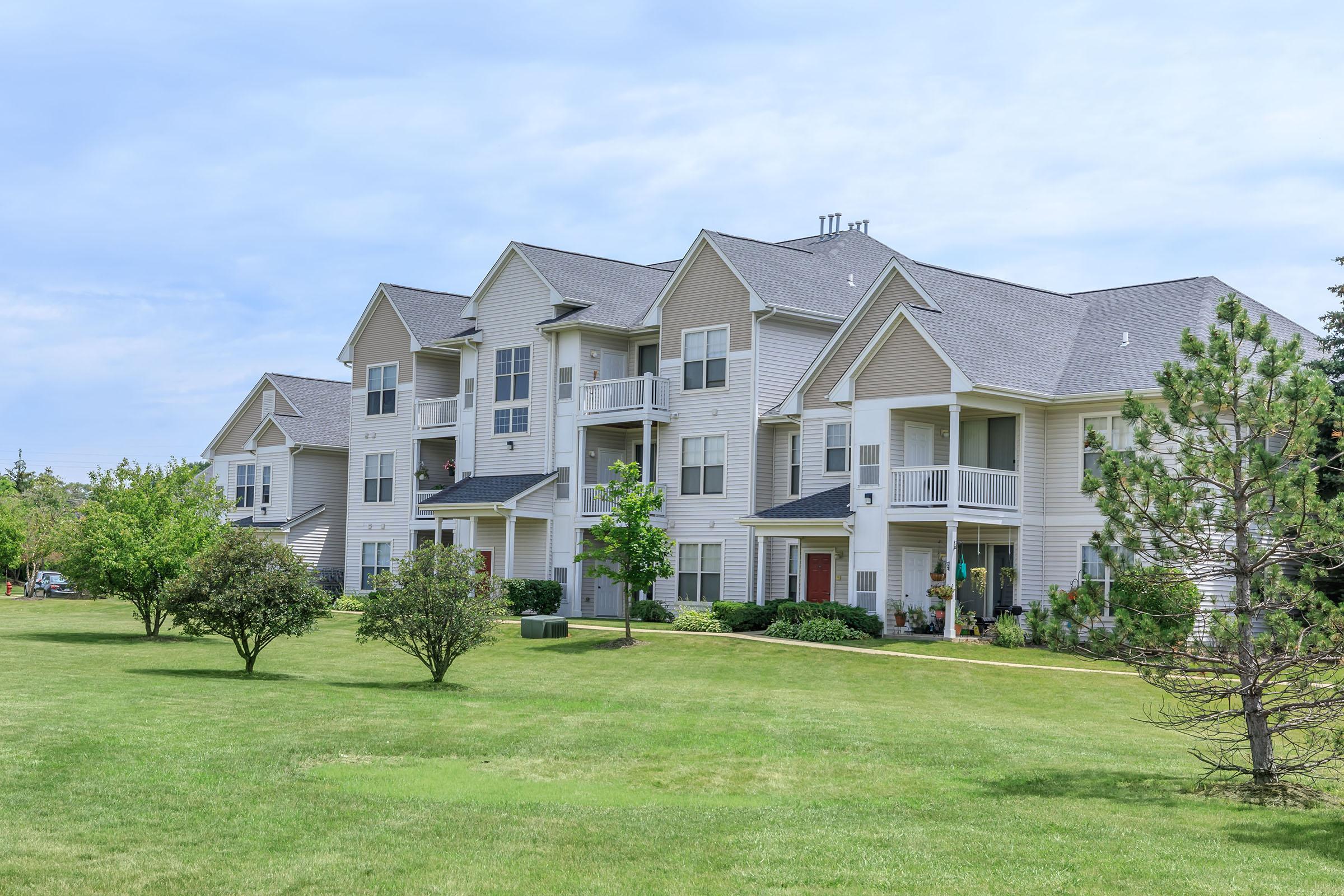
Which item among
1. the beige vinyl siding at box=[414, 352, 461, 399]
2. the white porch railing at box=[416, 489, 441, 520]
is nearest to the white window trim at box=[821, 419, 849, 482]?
the white porch railing at box=[416, 489, 441, 520]

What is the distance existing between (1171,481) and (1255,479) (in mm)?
773

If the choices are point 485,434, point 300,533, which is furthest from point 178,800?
point 300,533

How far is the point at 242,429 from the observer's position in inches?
2406

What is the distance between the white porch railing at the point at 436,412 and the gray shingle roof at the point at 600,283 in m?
6.24

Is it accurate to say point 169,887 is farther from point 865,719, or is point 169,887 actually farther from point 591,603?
point 591,603

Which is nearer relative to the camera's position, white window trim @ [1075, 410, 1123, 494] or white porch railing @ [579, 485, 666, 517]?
white window trim @ [1075, 410, 1123, 494]

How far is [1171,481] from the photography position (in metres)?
13.7

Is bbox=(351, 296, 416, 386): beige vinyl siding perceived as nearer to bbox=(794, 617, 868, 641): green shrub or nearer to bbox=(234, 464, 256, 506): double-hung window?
bbox=(234, 464, 256, 506): double-hung window

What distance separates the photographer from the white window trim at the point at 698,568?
129ft

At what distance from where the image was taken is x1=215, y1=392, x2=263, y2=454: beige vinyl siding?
6050cm

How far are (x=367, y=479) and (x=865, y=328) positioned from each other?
23.3 metres

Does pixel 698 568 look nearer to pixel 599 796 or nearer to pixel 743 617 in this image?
pixel 743 617

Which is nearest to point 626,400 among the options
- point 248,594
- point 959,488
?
point 959,488

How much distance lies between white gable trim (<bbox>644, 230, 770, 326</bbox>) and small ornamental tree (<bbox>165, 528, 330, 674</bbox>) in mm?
17711
